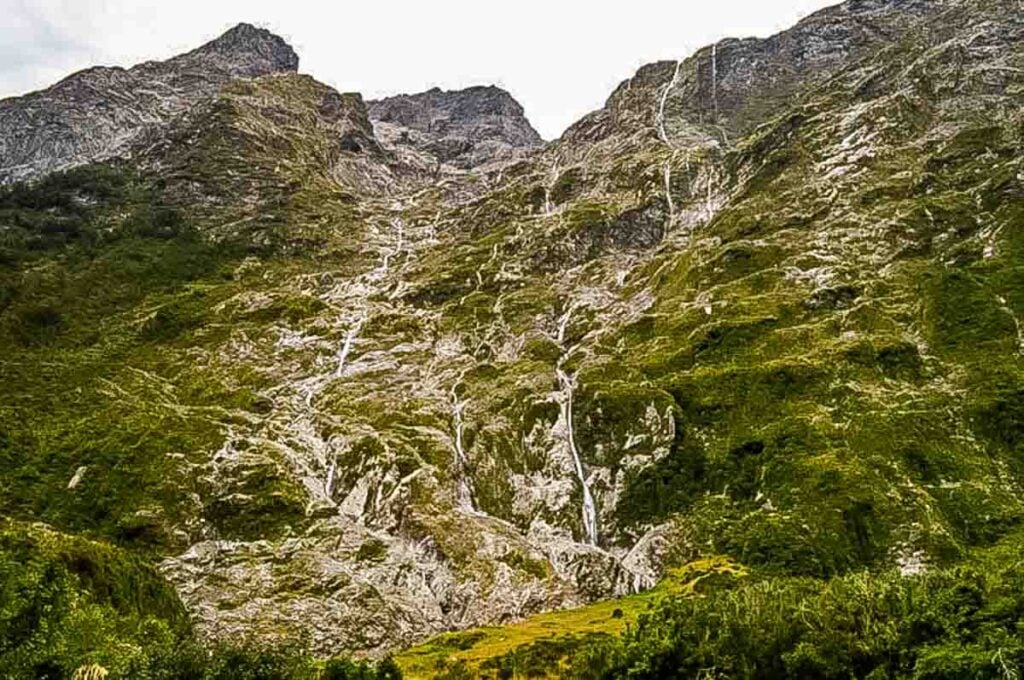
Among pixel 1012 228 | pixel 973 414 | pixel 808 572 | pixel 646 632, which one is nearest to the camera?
pixel 646 632

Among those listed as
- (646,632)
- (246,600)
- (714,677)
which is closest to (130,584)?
(246,600)

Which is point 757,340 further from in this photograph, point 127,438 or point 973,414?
point 127,438

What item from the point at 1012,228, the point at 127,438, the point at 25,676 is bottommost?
the point at 25,676

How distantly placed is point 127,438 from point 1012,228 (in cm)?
16829

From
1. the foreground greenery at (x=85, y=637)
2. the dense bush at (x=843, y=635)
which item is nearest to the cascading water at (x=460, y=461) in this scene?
the foreground greenery at (x=85, y=637)

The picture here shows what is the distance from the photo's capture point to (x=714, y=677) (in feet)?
209

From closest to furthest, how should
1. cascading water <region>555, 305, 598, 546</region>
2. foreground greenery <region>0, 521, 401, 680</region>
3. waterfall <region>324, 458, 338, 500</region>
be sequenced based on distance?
foreground greenery <region>0, 521, 401, 680</region>
cascading water <region>555, 305, 598, 546</region>
waterfall <region>324, 458, 338, 500</region>

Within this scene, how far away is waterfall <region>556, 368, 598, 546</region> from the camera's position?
132m

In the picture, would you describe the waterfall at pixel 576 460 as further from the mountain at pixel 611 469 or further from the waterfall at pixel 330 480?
the waterfall at pixel 330 480

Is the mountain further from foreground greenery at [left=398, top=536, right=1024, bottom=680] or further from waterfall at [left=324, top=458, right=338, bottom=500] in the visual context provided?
waterfall at [left=324, top=458, right=338, bottom=500]

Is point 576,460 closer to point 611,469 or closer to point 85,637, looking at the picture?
point 611,469

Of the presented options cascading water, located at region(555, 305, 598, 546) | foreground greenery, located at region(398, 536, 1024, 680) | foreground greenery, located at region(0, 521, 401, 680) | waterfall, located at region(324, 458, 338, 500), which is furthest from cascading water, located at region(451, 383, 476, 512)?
foreground greenery, located at region(0, 521, 401, 680)

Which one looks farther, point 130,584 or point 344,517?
point 344,517

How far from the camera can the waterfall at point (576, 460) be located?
13170cm
